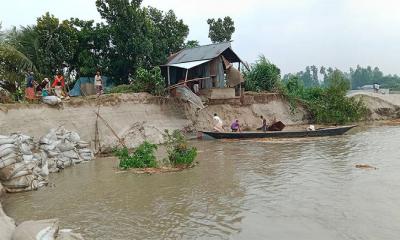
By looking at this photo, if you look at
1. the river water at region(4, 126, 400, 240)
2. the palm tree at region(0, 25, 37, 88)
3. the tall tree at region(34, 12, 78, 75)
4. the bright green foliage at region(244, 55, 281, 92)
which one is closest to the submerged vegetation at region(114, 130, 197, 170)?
the river water at region(4, 126, 400, 240)

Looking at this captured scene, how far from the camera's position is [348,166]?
1231 centimetres

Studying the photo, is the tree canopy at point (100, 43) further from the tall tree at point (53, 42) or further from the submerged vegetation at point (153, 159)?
the submerged vegetation at point (153, 159)

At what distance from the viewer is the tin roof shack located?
22.7m

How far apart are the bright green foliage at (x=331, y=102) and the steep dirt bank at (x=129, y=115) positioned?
1.72 metres

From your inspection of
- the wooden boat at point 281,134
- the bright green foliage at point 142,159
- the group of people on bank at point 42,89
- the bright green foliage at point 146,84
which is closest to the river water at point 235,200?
the bright green foliage at point 142,159

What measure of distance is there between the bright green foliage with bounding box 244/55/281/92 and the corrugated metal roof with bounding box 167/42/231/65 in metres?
4.04

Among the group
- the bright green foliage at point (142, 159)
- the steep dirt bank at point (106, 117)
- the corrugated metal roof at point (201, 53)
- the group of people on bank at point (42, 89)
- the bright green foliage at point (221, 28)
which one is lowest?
the bright green foliage at point (142, 159)

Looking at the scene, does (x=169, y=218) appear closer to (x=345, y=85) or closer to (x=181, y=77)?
(x=181, y=77)

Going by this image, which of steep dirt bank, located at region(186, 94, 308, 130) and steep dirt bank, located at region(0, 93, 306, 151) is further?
steep dirt bank, located at region(186, 94, 308, 130)

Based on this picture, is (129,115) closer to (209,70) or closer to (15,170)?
(209,70)

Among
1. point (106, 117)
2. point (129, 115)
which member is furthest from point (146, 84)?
point (106, 117)

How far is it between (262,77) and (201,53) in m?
5.04

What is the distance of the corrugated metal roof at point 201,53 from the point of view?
22561mm

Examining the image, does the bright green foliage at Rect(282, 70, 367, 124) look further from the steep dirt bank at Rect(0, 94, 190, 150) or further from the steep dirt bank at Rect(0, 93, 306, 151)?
the steep dirt bank at Rect(0, 94, 190, 150)
